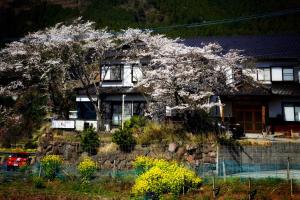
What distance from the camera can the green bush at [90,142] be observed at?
85.0ft

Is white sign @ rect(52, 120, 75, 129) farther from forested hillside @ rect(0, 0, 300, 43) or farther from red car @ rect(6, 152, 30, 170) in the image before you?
forested hillside @ rect(0, 0, 300, 43)

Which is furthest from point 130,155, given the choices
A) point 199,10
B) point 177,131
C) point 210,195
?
point 199,10

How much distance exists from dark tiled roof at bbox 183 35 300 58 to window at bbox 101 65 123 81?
334 inches

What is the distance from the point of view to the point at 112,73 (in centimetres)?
3581

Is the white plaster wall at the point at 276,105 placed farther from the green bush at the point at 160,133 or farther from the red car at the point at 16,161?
the red car at the point at 16,161

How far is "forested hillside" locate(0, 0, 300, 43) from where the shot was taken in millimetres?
51781

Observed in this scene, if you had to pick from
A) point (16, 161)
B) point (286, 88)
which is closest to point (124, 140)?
point (16, 161)

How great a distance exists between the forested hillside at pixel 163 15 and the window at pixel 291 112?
66.9 feet

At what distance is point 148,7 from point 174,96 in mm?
46737

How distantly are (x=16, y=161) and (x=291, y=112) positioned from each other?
22983 millimetres

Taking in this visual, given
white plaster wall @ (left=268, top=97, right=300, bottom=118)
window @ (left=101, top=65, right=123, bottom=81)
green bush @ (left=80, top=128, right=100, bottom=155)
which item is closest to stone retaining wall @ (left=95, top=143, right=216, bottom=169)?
green bush @ (left=80, top=128, right=100, bottom=155)

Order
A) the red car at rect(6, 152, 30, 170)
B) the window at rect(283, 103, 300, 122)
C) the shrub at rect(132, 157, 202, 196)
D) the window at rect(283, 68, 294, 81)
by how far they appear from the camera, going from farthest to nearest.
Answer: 1. the window at rect(283, 68, 294, 81)
2. the window at rect(283, 103, 300, 122)
3. the red car at rect(6, 152, 30, 170)
4. the shrub at rect(132, 157, 202, 196)

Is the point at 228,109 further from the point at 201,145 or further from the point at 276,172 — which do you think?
the point at 276,172

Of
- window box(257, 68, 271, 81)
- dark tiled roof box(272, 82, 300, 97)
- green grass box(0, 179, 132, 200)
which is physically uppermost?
window box(257, 68, 271, 81)
